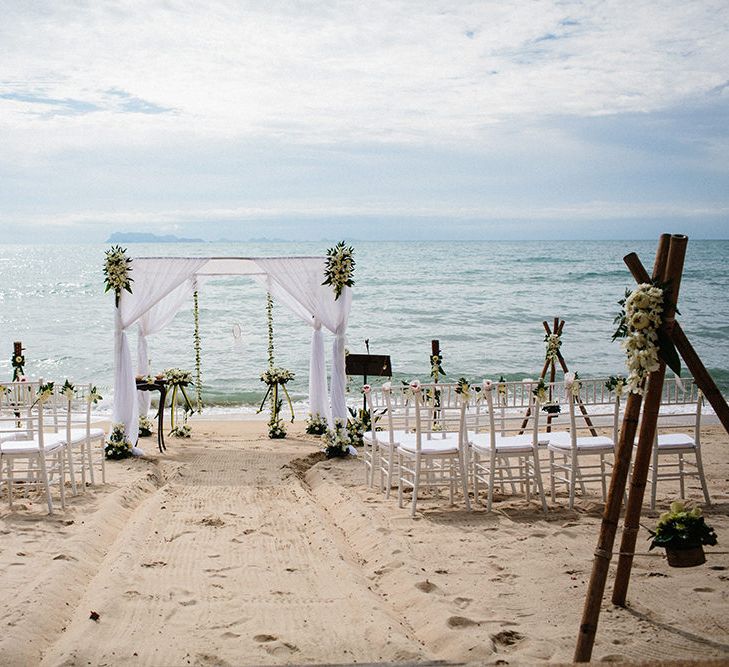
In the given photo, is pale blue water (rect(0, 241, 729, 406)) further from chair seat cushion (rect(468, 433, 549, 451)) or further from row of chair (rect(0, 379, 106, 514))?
chair seat cushion (rect(468, 433, 549, 451))

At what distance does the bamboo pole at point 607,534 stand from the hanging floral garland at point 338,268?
6301 millimetres

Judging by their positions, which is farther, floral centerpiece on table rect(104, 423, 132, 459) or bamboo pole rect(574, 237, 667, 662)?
floral centerpiece on table rect(104, 423, 132, 459)

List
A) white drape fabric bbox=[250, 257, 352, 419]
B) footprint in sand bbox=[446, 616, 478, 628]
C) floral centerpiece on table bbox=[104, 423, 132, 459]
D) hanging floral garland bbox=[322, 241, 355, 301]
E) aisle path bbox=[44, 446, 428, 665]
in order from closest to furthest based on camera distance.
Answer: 1. aisle path bbox=[44, 446, 428, 665]
2. footprint in sand bbox=[446, 616, 478, 628]
3. floral centerpiece on table bbox=[104, 423, 132, 459]
4. hanging floral garland bbox=[322, 241, 355, 301]
5. white drape fabric bbox=[250, 257, 352, 419]

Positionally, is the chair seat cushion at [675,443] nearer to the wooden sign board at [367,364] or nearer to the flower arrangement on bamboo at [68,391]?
the wooden sign board at [367,364]

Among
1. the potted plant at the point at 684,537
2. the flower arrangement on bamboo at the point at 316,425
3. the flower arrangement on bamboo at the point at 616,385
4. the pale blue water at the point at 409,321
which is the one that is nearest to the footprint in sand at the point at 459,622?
the potted plant at the point at 684,537

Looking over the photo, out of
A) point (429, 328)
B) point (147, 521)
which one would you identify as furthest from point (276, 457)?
point (429, 328)

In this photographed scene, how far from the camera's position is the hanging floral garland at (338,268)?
1051 cm

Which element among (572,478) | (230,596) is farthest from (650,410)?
(572,478)

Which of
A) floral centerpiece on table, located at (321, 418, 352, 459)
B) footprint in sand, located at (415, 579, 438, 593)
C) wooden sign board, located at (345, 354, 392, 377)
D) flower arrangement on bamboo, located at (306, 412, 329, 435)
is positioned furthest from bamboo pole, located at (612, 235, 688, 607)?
flower arrangement on bamboo, located at (306, 412, 329, 435)

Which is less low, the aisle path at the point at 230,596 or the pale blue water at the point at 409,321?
the pale blue water at the point at 409,321

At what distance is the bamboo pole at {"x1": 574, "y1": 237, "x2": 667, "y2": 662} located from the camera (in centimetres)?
405

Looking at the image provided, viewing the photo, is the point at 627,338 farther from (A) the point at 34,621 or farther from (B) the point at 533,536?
(A) the point at 34,621

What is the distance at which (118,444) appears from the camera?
10094mm

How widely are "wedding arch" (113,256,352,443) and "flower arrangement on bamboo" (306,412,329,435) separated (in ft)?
1.44
